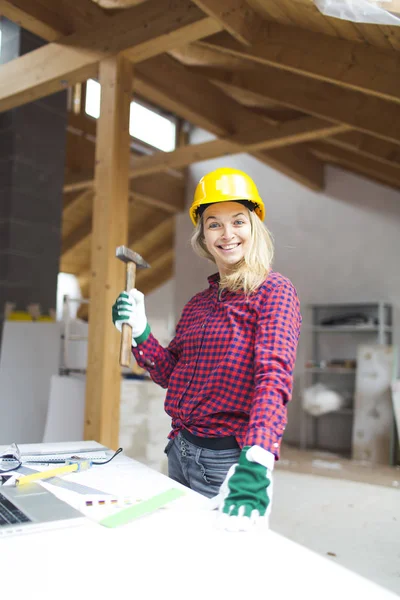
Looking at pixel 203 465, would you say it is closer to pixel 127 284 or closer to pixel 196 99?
pixel 127 284

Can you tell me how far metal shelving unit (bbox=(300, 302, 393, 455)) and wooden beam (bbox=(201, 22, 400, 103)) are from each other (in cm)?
336

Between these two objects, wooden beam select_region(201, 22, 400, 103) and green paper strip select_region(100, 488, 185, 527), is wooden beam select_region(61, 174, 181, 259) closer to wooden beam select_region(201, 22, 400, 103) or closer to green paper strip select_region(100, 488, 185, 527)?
wooden beam select_region(201, 22, 400, 103)

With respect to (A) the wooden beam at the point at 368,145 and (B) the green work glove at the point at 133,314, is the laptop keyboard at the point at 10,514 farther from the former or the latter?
(A) the wooden beam at the point at 368,145

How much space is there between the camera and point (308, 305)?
7023 mm

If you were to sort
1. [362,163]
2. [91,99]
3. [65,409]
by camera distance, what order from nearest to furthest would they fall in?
[65,409] → [362,163] → [91,99]

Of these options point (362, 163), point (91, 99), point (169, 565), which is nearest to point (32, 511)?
point (169, 565)

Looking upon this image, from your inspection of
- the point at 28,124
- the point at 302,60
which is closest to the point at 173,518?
the point at 302,60

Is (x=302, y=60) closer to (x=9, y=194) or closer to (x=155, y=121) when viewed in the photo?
(x=9, y=194)

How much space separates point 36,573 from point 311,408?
582cm

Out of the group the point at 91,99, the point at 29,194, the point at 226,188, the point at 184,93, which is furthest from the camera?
the point at 91,99

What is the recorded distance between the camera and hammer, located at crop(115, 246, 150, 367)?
4.83 feet

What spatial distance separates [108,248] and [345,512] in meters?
2.40

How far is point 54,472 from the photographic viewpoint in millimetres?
1347

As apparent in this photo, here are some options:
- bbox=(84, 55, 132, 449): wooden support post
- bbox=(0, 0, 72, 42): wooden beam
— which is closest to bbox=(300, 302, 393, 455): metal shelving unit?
bbox=(84, 55, 132, 449): wooden support post
